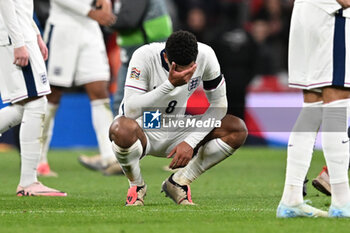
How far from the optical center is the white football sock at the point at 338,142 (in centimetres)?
481

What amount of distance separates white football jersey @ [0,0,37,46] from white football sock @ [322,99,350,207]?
2528 mm

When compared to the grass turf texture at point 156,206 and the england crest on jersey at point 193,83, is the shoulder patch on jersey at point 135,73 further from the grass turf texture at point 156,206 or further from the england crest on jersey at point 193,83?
the grass turf texture at point 156,206

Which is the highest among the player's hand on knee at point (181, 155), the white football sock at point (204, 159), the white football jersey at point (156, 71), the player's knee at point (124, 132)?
the white football jersey at point (156, 71)

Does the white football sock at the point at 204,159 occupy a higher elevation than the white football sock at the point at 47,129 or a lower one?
higher

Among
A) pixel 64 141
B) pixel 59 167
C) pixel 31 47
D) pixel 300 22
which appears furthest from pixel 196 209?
pixel 64 141

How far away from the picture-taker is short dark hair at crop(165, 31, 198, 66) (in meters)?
5.16

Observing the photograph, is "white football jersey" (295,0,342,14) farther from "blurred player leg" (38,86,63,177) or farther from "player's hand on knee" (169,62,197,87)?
"blurred player leg" (38,86,63,177)

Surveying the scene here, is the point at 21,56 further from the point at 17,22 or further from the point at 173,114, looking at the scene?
the point at 173,114

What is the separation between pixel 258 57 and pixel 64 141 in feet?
12.3

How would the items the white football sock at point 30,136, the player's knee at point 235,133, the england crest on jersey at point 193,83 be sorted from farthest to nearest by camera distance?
the white football sock at point 30,136, the player's knee at point 235,133, the england crest on jersey at point 193,83

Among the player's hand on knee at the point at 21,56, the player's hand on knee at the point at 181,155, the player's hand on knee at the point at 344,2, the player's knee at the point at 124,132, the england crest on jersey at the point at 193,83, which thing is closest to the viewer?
the player's hand on knee at the point at 344,2

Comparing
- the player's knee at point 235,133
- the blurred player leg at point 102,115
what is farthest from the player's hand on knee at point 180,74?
the blurred player leg at point 102,115

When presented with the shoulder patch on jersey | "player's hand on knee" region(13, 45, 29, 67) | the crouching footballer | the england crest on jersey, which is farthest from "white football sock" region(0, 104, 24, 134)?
the england crest on jersey

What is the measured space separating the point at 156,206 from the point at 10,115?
5.17 feet
